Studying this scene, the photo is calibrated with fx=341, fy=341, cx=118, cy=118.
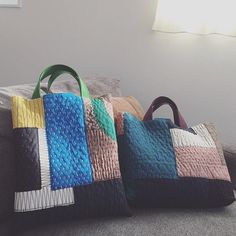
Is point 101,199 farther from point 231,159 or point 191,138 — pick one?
point 231,159

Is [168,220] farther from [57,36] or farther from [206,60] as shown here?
[57,36]

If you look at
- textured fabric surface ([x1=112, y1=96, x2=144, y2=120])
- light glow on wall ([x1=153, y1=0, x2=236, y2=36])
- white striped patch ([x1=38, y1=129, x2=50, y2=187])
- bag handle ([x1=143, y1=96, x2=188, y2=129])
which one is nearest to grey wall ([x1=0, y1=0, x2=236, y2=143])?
light glow on wall ([x1=153, y1=0, x2=236, y2=36])

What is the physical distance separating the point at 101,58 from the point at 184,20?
402 mm

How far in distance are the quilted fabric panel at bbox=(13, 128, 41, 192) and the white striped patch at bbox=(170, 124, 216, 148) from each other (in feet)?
1.30

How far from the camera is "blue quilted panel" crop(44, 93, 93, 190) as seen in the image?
31.6 inches

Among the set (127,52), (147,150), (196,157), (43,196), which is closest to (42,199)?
(43,196)

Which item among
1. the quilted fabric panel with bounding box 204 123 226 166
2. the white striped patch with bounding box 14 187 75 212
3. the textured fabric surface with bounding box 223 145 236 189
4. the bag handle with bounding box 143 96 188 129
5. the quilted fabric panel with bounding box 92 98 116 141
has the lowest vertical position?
the textured fabric surface with bounding box 223 145 236 189

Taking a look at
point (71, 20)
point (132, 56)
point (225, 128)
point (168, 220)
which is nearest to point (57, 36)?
point (71, 20)

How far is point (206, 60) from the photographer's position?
154 cm

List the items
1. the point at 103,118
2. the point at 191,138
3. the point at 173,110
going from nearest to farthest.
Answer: the point at 103,118
the point at 191,138
the point at 173,110

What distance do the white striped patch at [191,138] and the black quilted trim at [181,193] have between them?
0.11 m

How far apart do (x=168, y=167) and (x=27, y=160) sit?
37 cm

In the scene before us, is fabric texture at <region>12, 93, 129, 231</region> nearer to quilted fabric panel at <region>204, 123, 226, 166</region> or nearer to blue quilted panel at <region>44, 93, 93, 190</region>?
blue quilted panel at <region>44, 93, 93, 190</region>

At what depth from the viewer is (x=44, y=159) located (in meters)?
0.79
